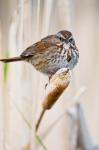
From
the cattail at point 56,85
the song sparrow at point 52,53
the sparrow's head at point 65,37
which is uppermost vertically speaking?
the sparrow's head at point 65,37

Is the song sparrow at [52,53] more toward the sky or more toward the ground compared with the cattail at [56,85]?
more toward the sky

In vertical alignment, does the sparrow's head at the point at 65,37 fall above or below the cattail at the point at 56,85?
above

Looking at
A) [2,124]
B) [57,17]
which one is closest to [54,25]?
[57,17]

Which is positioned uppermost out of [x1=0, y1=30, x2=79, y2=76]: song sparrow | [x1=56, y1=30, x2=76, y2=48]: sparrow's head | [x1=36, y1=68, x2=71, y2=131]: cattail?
[x1=56, y1=30, x2=76, y2=48]: sparrow's head

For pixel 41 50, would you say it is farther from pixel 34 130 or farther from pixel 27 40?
pixel 34 130
